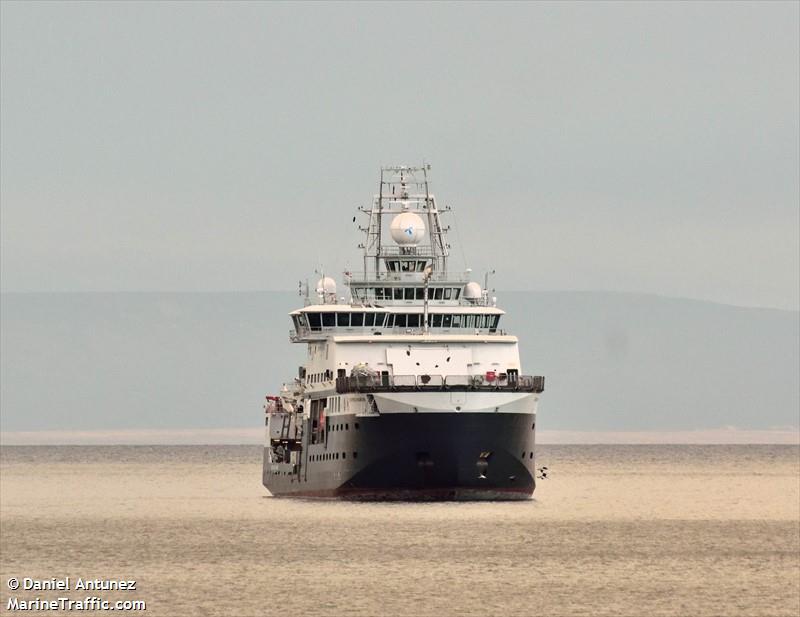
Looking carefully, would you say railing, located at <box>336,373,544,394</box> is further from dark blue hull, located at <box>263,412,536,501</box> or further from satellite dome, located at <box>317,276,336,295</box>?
satellite dome, located at <box>317,276,336,295</box>

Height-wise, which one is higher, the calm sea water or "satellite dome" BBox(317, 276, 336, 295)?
"satellite dome" BBox(317, 276, 336, 295)

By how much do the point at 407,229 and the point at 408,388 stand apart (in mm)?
13391

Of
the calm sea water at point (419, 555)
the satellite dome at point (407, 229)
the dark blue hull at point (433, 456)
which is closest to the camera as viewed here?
the calm sea water at point (419, 555)

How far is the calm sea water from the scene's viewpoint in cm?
6581

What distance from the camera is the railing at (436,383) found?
9488 centimetres

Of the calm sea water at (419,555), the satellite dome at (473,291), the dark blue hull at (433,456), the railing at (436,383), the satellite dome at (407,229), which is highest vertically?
the satellite dome at (407,229)

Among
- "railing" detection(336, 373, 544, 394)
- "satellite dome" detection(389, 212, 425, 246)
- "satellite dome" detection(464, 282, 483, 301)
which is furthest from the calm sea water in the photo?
"satellite dome" detection(389, 212, 425, 246)

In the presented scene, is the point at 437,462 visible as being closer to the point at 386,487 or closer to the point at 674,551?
the point at 386,487

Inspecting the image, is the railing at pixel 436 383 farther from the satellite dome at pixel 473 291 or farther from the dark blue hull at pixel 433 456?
the satellite dome at pixel 473 291

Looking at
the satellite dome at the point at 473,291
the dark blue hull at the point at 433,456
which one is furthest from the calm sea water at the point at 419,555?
the satellite dome at the point at 473,291

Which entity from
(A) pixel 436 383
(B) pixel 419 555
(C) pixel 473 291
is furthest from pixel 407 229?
(B) pixel 419 555

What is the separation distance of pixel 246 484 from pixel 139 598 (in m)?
83.9

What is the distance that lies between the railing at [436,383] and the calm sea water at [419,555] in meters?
5.32

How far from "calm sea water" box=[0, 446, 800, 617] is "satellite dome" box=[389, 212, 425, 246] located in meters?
13.5
